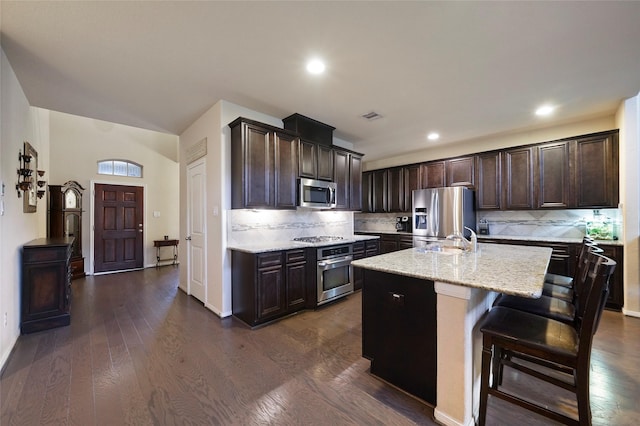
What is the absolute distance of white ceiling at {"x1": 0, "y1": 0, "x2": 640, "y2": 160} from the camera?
182cm

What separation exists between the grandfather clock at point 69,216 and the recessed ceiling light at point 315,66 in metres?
5.62

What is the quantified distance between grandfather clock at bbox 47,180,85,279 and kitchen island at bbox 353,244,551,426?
6.09 metres

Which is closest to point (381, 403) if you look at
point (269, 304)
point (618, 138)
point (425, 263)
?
point (425, 263)

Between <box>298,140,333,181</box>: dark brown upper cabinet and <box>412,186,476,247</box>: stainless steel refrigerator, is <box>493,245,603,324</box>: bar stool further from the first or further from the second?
<box>298,140,333,181</box>: dark brown upper cabinet

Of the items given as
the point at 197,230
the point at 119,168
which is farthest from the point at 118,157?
the point at 197,230

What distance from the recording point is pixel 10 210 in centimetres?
243

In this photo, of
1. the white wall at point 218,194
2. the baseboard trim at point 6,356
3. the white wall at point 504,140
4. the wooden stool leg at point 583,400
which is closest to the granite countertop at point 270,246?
the white wall at point 218,194

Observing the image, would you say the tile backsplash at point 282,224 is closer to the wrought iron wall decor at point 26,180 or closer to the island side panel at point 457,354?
→ the wrought iron wall decor at point 26,180

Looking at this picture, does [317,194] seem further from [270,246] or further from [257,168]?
[270,246]

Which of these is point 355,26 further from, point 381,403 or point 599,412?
point 599,412

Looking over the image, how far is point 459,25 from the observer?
1.94 meters

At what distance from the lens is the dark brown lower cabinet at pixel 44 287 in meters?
2.76

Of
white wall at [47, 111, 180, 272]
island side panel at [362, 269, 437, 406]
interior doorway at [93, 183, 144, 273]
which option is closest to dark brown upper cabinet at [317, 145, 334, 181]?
island side panel at [362, 269, 437, 406]

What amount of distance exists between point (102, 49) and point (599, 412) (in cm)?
445
